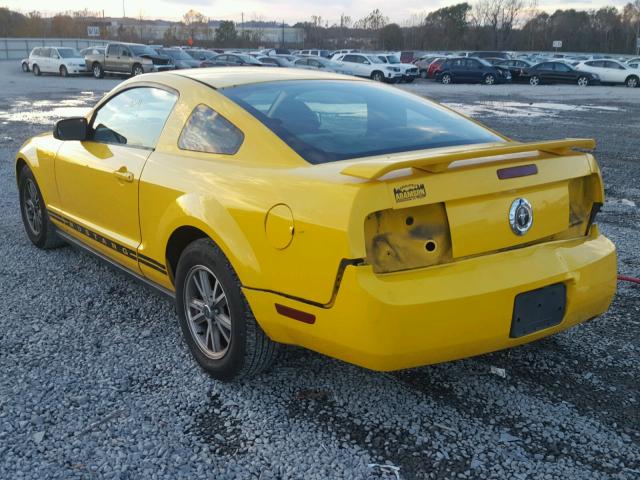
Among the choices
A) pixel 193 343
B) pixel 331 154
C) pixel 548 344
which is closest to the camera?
pixel 331 154

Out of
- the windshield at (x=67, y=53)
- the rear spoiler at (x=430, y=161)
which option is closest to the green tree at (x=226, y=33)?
the windshield at (x=67, y=53)

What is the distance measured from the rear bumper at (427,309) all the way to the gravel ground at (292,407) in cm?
37

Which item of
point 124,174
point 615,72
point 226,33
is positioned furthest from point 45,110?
point 226,33

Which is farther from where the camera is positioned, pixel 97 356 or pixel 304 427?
pixel 97 356

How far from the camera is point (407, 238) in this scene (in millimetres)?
2479

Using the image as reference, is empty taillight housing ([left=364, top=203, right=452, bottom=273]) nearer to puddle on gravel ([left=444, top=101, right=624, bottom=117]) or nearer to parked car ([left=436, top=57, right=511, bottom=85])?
puddle on gravel ([left=444, top=101, right=624, bottom=117])

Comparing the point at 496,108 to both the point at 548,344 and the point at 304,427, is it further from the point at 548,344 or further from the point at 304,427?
the point at 304,427

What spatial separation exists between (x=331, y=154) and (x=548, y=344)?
1679 millimetres

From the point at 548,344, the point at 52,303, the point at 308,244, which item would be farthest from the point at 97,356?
the point at 548,344

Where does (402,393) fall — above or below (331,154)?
below

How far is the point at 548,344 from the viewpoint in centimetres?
346

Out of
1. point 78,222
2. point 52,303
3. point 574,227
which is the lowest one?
point 52,303

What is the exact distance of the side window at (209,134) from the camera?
305 cm

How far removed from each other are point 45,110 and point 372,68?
19840 millimetres
